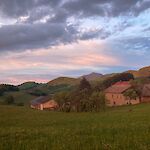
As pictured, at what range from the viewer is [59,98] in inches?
4653

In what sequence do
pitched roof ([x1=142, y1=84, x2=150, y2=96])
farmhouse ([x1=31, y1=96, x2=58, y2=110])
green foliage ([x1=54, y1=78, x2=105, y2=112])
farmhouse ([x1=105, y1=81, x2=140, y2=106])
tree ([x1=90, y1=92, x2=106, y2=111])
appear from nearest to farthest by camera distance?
tree ([x1=90, y1=92, x2=106, y2=111])
green foliage ([x1=54, y1=78, x2=105, y2=112])
pitched roof ([x1=142, y1=84, x2=150, y2=96])
farmhouse ([x1=105, y1=81, x2=140, y2=106])
farmhouse ([x1=31, y1=96, x2=58, y2=110])

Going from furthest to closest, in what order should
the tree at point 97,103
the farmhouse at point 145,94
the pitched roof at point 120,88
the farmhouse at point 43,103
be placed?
1. the farmhouse at point 43,103
2. the pitched roof at point 120,88
3. the farmhouse at point 145,94
4. the tree at point 97,103

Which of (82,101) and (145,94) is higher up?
(145,94)

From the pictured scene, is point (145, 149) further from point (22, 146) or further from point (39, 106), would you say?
point (39, 106)

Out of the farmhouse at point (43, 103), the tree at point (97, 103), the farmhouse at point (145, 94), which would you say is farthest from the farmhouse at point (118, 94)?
the tree at point (97, 103)

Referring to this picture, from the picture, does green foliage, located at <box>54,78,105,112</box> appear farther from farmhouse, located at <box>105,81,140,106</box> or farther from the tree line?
farmhouse, located at <box>105,81,140,106</box>

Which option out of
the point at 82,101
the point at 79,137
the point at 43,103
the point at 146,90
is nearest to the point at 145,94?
the point at 146,90

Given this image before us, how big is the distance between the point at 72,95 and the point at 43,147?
331ft

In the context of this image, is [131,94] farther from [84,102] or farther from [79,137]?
[79,137]

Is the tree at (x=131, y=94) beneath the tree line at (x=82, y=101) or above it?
above

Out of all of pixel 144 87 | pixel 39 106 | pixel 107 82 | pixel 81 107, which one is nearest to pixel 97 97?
pixel 81 107

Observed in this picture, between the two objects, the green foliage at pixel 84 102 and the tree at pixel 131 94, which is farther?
the tree at pixel 131 94

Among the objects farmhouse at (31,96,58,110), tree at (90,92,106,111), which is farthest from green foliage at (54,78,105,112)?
farmhouse at (31,96,58,110)

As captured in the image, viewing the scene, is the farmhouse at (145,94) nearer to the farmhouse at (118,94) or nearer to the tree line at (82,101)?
the farmhouse at (118,94)
